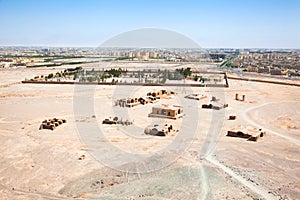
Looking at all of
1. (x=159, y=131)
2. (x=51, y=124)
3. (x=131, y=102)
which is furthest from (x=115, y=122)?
(x=131, y=102)

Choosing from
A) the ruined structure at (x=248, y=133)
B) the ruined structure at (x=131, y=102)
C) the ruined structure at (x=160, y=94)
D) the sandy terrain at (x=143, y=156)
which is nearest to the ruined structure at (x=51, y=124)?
the sandy terrain at (x=143, y=156)

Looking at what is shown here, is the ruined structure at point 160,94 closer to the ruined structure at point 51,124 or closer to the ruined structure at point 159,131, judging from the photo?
the ruined structure at point 159,131

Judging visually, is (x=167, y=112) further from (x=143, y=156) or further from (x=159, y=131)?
(x=143, y=156)

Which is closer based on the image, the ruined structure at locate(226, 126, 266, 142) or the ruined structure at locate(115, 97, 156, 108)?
the ruined structure at locate(226, 126, 266, 142)

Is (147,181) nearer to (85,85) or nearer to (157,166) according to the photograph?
(157,166)

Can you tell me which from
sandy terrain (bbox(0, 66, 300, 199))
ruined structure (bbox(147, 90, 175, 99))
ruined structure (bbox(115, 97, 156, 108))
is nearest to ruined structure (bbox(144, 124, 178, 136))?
sandy terrain (bbox(0, 66, 300, 199))

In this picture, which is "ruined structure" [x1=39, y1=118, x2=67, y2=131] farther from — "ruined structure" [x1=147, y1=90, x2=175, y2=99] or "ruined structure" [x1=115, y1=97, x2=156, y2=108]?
"ruined structure" [x1=147, y1=90, x2=175, y2=99]

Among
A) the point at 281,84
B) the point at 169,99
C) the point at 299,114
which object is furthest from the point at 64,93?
the point at 281,84

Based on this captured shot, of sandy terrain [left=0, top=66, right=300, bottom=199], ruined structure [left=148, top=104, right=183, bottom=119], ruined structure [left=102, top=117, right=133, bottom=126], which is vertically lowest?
sandy terrain [left=0, top=66, right=300, bottom=199]
